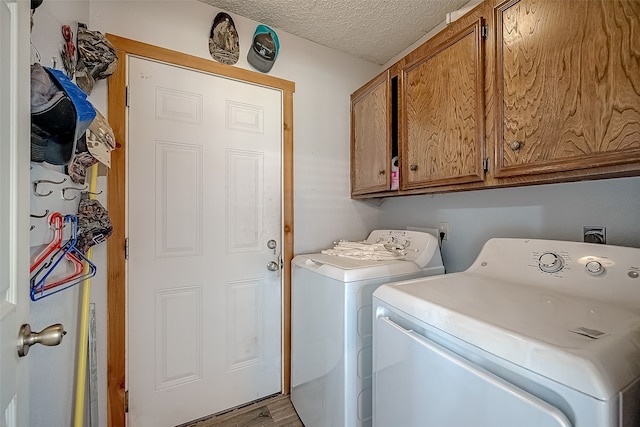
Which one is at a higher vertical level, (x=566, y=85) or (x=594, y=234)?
(x=566, y=85)

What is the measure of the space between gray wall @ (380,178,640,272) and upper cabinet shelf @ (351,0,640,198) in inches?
7.8

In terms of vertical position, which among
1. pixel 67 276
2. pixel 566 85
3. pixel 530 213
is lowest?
pixel 67 276

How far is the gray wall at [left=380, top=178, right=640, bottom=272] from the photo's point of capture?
3.20 feet

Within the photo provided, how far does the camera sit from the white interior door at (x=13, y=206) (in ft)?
1.68

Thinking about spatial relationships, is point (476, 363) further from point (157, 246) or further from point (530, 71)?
point (157, 246)

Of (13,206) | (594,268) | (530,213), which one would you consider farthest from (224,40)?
(594,268)

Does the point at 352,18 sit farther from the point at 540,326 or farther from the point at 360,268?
the point at 540,326

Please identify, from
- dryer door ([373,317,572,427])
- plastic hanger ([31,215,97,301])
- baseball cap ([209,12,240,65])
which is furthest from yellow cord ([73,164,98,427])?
baseball cap ([209,12,240,65])

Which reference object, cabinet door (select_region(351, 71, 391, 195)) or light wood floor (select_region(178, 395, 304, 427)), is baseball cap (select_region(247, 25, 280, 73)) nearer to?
cabinet door (select_region(351, 71, 391, 195))

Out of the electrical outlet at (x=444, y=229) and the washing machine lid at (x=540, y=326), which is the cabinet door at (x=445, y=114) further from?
the washing machine lid at (x=540, y=326)

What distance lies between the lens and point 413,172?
1.45m

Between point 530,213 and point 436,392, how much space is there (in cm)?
98

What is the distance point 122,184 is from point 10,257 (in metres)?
0.91

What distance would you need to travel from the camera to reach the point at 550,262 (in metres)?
0.98
